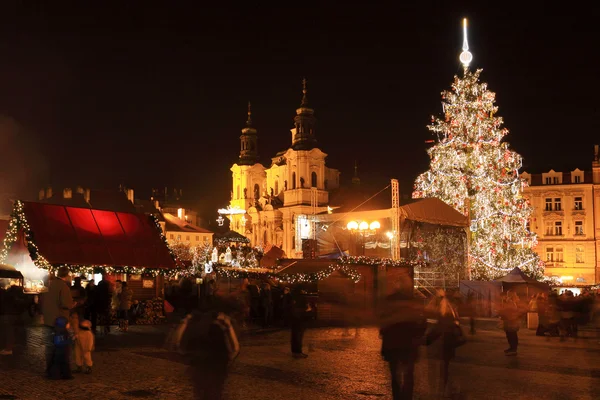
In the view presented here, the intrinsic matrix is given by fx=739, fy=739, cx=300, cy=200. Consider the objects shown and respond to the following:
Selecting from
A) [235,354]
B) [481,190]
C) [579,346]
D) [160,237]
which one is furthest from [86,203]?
[235,354]

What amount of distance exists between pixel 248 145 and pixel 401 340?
9117cm

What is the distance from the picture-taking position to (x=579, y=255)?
72250mm

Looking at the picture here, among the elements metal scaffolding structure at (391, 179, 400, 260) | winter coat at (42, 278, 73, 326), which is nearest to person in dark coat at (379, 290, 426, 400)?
winter coat at (42, 278, 73, 326)

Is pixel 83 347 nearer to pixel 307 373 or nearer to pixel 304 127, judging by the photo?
pixel 307 373

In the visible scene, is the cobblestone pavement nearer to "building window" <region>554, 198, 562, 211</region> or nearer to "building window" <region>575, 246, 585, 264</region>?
"building window" <region>575, 246, 585, 264</region>

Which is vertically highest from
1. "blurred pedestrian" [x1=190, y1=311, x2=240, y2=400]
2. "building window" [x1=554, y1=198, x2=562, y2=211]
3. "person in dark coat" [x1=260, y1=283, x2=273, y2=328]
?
"building window" [x1=554, y1=198, x2=562, y2=211]

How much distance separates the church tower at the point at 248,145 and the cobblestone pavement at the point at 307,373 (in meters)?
79.6

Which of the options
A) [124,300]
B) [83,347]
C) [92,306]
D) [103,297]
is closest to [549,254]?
[124,300]

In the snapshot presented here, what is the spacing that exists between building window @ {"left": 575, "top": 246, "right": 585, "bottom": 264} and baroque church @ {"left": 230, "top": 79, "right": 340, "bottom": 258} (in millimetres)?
27486

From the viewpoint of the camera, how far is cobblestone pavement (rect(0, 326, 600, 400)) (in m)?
10.6

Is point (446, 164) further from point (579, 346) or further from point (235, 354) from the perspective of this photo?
point (235, 354)

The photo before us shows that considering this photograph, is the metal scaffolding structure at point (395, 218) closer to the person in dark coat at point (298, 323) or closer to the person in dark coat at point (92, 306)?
the person in dark coat at point (92, 306)

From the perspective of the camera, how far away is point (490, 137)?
4294 cm

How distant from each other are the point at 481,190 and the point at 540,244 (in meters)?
34.4
